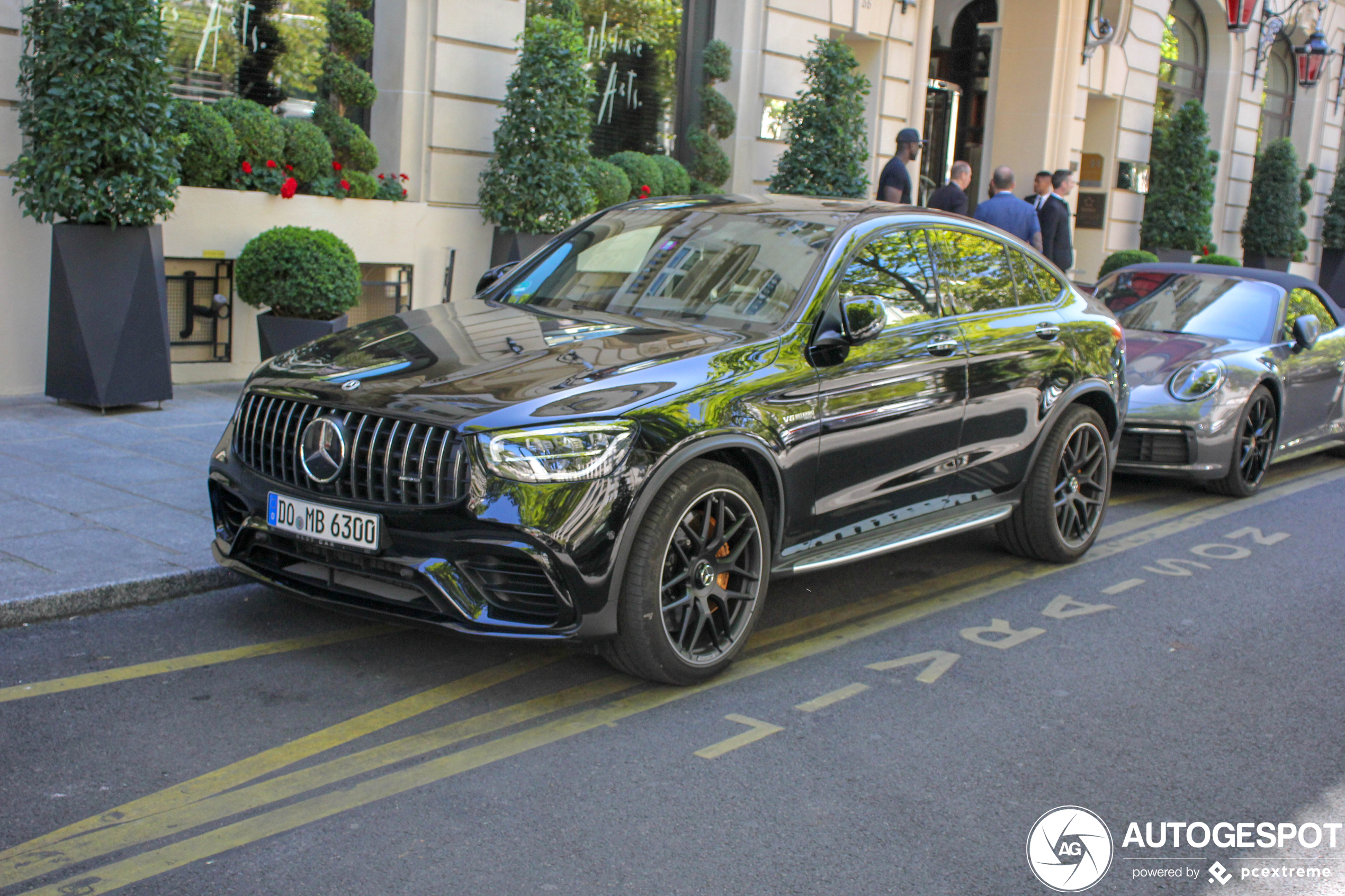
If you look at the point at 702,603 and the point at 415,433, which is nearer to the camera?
the point at 415,433

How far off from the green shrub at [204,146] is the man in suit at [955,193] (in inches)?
233

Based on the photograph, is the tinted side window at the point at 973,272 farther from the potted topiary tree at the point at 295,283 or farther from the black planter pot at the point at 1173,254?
the black planter pot at the point at 1173,254

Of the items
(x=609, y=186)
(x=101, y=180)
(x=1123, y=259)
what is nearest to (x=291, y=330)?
(x=101, y=180)

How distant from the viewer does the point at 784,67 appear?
15289mm

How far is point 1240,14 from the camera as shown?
2270 cm

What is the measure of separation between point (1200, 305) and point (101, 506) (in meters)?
7.32

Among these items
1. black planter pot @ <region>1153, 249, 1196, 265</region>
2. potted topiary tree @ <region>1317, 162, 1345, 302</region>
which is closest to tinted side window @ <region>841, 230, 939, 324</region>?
black planter pot @ <region>1153, 249, 1196, 265</region>

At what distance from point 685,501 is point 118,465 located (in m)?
4.03

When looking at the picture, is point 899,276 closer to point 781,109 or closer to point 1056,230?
point 1056,230

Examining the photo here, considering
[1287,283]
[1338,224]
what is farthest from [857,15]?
[1338,224]

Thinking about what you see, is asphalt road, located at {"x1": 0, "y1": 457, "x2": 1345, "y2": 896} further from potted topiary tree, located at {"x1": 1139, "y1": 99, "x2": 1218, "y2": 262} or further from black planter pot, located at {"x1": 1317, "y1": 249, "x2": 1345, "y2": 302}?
black planter pot, located at {"x1": 1317, "y1": 249, "x2": 1345, "y2": 302}

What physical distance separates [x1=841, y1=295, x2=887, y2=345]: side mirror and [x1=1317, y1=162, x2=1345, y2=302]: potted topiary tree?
26.4m

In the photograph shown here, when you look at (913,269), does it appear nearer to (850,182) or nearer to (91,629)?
(91,629)

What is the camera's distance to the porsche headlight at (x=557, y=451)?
13.2 ft
